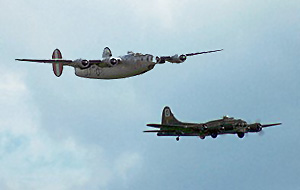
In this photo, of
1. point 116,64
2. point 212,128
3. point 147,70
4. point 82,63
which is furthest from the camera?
point 212,128

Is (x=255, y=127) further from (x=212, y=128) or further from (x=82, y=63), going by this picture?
(x=82, y=63)

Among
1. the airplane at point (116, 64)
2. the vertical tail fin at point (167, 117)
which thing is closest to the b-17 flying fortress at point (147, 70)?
the airplane at point (116, 64)

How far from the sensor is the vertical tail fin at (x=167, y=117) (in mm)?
104625

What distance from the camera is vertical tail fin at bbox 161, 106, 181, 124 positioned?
105 m

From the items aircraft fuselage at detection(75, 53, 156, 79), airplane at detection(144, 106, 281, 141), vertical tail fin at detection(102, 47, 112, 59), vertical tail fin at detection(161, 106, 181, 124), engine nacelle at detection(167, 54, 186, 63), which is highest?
vertical tail fin at detection(102, 47, 112, 59)

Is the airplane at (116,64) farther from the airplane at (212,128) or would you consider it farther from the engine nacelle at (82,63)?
Answer: the airplane at (212,128)

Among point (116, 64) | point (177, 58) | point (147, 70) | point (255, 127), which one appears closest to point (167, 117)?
point (177, 58)

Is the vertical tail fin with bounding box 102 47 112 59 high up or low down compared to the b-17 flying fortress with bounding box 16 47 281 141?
up

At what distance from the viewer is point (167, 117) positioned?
4151 inches

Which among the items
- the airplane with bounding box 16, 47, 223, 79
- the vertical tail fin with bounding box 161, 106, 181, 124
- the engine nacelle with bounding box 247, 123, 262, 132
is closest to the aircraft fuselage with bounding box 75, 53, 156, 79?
the airplane with bounding box 16, 47, 223, 79

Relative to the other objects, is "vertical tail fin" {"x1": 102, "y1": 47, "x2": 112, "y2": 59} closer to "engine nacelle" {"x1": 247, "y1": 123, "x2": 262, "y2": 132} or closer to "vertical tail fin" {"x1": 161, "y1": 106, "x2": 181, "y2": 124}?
"vertical tail fin" {"x1": 161, "y1": 106, "x2": 181, "y2": 124}

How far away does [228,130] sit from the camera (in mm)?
94188

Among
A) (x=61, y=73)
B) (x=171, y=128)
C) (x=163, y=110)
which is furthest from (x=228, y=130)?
(x=61, y=73)

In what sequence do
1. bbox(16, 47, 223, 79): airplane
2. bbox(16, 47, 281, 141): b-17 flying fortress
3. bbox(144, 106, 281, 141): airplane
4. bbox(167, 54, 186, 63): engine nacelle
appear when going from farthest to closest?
bbox(167, 54, 186, 63): engine nacelle
bbox(144, 106, 281, 141): airplane
bbox(16, 47, 281, 141): b-17 flying fortress
bbox(16, 47, 223, 79): airplane
